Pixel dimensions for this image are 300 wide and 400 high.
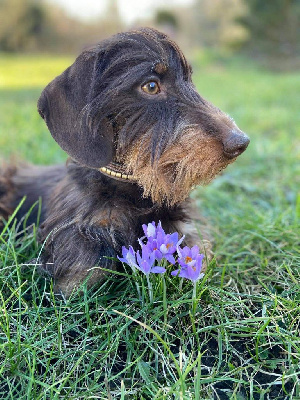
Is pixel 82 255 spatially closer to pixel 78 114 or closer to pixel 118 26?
pixel 78 114

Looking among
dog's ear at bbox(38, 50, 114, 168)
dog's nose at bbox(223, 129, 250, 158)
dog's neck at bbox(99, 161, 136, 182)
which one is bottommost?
dog's neck at bbox(99, 161, 136, 182)

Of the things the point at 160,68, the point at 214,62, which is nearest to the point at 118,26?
the point at 214,62

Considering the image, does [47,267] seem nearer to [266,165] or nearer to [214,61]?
[266,165]

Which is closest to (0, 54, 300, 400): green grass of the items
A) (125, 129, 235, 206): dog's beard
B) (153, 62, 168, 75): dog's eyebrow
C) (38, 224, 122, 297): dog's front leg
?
(38, 224, 122, 297): dog's front leg

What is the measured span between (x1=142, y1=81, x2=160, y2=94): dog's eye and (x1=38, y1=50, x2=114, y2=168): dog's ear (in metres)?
0.28

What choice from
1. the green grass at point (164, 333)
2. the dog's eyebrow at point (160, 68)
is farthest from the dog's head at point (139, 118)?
the green grass at point (164, 333)

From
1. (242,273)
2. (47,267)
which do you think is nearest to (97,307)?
(47,267)

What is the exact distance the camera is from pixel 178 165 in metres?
2.38

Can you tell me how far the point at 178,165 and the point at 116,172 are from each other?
1.25 feet

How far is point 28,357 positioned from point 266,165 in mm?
4188

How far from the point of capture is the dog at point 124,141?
2369 millimetres

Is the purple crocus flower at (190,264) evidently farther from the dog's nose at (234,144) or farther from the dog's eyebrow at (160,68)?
the dog's eyebrow at (160,68)

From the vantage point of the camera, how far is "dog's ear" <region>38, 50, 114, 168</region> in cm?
243

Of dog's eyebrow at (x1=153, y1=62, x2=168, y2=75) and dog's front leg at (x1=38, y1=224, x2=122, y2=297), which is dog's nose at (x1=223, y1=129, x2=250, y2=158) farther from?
dog's front leg at (x1=38, y1=224, x2=122, y2=297)
